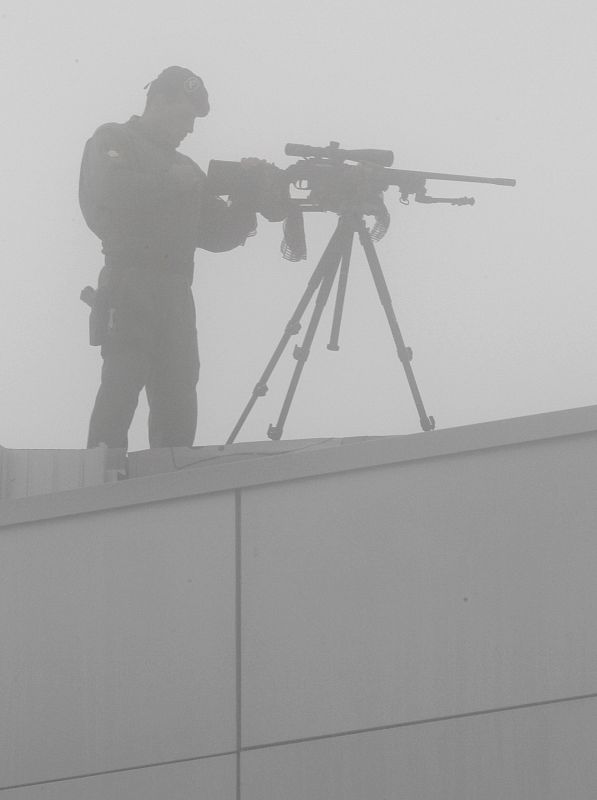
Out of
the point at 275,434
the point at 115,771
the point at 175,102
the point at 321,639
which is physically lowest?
the point at 115,771

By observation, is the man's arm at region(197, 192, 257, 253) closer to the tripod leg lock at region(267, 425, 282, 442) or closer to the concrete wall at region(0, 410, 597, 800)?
the tripod leg lock at region(267, 425, 282, 442)

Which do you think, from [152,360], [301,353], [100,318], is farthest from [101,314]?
[301,353]

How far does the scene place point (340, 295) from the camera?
5148 millimetres

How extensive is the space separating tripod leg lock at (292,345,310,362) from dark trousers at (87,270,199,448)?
0.40m

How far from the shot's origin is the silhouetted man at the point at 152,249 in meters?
5.12

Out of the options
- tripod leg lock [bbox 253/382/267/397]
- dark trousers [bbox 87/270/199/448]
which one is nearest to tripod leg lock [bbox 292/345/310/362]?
tripod leg lock [bbox 253/382/267/397]

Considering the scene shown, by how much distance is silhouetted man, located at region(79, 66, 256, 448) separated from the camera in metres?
5.12

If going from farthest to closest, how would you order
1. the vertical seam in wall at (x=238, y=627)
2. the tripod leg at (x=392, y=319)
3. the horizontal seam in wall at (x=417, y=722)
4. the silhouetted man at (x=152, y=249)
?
the silhouetted man at (x=152, y=249) < the tripod leg at (x=392, y=319) < the vertical seam in wall at (x=238, y=627) < the horizontal seam in wall at (x=417, y=722)

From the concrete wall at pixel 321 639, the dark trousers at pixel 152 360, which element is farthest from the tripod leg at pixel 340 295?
the concrete wall at pixel 321 639

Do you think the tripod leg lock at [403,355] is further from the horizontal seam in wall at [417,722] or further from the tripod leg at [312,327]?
the horizontal seam in wall at [417,722]

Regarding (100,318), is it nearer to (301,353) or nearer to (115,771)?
(301,353)

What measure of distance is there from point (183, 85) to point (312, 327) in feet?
3.03

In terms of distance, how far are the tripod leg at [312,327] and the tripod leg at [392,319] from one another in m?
0.06

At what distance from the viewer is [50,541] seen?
4.20 meters
